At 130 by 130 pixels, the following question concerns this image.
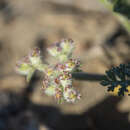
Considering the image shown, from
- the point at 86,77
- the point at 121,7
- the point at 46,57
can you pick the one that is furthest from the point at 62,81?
the point at 46,57

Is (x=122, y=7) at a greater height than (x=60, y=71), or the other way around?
(x=122, y=7)

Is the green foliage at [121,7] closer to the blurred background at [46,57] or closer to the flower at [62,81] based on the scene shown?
the flower at [62,81]

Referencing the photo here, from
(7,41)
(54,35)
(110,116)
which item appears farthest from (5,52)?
(110,116)

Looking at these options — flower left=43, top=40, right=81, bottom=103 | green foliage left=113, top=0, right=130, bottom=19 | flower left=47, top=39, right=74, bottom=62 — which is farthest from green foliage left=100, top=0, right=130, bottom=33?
flower left=43, top=40, right=81, bottom=103

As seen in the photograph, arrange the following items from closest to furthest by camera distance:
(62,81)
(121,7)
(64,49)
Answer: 1. (62,81)
2. (64,49)
3. (121,7)

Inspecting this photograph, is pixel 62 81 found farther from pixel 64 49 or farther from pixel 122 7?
pixel 122 7

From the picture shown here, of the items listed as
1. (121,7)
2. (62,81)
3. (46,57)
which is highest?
(121,7)

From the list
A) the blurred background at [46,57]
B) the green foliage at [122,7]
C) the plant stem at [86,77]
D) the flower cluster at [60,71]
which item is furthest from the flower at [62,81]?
the green foliage at [122,7]

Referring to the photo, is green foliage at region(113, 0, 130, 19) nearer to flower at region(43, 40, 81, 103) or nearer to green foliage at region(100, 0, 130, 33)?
green foliage at region(100, 0, 130, 33)
